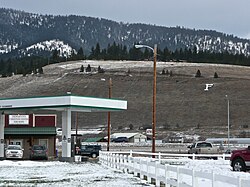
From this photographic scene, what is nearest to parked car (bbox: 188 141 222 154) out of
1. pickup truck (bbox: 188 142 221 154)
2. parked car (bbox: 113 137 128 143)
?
pickup truck (bbox: 188 142 221 154)

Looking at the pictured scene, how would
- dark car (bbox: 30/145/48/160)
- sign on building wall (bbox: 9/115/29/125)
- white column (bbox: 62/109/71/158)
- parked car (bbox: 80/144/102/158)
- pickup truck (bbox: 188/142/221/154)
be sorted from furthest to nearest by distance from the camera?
1. parked car (bbox: 80/144/102/158)
2. sign on building wall (bbox: 9/115/29/125)
3. pickup truck (bbox: 188/142/221/154)
4. dark car (bbox: 30/145/48/160)
5. white column (bbox: 62/109/71/158)

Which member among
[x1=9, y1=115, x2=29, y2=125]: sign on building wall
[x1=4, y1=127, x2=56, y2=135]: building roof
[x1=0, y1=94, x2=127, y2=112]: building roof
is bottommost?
[x1=4, y1=127, x2=56, y2=135]: building roof

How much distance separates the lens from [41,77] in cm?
18975

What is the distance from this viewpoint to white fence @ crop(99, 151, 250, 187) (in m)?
12.6

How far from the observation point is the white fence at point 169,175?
12.6 metres

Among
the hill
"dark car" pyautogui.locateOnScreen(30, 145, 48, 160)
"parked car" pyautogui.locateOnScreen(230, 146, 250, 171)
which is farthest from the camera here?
the hill

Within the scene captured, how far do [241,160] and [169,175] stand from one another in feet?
30.8

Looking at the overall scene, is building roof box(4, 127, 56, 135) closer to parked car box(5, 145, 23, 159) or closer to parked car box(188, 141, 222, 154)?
parked car box(5, 145, 23, 159)

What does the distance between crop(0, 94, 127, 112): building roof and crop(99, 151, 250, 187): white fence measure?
12886 millimetres

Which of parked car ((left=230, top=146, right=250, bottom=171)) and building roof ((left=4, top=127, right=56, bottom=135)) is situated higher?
building roof ((left=4, top=127, right=56, bottom=135))

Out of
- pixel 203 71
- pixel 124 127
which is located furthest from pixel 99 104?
pixel 203 71

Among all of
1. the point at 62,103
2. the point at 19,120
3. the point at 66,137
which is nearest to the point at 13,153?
the point at 66,137

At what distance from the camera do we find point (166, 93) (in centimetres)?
15238

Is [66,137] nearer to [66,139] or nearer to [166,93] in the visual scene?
[66,139]
